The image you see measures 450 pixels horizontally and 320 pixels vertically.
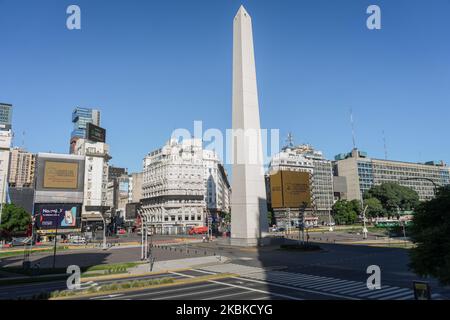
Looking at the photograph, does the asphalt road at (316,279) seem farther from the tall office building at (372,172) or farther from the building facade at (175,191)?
the tall office building at (372,172)

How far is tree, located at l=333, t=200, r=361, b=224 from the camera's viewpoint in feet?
404

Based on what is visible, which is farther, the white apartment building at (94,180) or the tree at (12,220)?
the white apartment building at (94,180)

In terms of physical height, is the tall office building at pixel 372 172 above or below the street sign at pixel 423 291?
above

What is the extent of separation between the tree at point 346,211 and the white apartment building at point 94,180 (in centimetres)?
8480

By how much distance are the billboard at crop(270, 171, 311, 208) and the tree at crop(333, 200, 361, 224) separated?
2134 centimetres

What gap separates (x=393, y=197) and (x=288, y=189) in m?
48.9

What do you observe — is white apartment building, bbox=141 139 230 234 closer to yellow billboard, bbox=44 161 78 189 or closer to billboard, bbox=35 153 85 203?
billboard, bbox=35 153 85 203

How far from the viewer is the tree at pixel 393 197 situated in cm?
12862

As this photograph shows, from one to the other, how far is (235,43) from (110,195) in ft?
461

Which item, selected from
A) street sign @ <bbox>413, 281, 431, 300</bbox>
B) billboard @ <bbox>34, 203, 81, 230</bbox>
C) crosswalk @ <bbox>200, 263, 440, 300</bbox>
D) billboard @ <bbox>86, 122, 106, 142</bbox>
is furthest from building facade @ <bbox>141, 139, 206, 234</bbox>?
street sign @ <bbox>413, 281, 431, 300</bbox>

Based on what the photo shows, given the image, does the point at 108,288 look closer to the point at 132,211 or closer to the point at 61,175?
the point at 61,175

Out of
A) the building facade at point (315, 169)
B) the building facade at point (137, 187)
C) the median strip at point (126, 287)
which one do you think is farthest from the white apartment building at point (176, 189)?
the median strip at point (126, 287)
